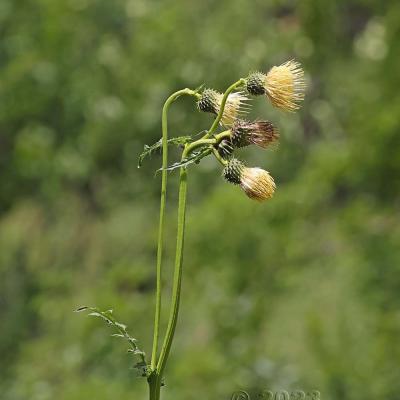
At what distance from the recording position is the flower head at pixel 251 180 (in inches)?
57.4

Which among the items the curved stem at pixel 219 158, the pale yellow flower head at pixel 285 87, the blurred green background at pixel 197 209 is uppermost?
the blurred green background at pixel 197 209

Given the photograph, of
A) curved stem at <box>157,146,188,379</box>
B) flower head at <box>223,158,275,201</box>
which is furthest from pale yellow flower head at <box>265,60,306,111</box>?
curved stem at <box>157,146,188,379</box>

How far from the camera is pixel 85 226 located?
31.9 ft

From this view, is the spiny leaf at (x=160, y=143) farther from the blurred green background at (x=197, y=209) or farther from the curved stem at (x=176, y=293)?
the blurred green background at (x=197, y=209)

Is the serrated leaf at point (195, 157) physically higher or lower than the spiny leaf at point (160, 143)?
lower

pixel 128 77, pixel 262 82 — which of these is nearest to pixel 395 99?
pixel 128 77

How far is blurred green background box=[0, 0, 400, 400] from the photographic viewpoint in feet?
23.2
